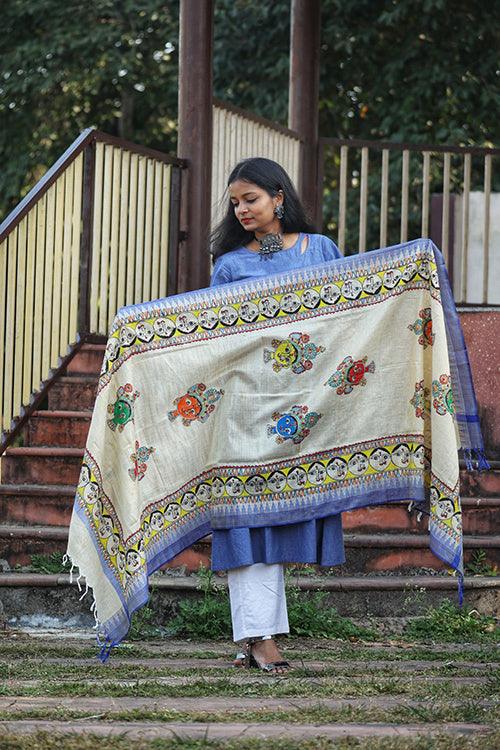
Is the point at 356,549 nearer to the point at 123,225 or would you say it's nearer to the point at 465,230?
the point at 123,225

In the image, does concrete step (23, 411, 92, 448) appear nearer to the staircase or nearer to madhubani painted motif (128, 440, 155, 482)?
the staircase

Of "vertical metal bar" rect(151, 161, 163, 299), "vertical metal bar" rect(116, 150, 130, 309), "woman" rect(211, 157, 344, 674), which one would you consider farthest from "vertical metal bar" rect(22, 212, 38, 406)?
"woman" rect(211, 157, 344, 674)

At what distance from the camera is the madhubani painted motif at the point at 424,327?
5125mm

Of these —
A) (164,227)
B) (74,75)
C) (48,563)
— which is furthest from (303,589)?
(74,75)

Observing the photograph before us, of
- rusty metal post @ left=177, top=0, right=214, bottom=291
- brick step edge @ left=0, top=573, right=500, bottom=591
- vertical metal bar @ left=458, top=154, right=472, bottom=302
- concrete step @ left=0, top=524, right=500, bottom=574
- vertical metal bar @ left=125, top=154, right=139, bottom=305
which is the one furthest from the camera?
vertical metal bar @ left=458, top=154, right=472, bottom=302

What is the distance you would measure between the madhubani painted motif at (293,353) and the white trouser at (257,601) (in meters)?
0.72

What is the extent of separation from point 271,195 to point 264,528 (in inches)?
47.8

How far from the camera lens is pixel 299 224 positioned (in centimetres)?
524

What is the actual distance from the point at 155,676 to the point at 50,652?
2.48ft

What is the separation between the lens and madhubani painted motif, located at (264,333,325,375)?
5121 millimetres

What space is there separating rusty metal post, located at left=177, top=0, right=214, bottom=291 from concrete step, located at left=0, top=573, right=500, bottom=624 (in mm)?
2467

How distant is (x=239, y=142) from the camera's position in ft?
27.9

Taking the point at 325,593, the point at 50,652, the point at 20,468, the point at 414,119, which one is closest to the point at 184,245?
the point at 20,468

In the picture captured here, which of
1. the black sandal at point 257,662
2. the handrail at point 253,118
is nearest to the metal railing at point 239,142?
the handrail at point 253,118
